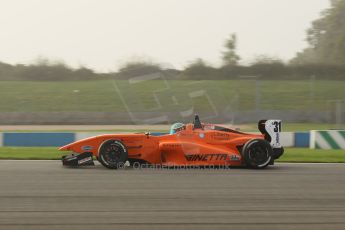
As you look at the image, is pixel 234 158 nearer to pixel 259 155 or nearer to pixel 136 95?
pixel 259 155

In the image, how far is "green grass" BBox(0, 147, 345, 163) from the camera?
1276cm

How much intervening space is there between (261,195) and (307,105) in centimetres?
2041

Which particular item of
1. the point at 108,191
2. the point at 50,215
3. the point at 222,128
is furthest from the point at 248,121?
the point at 50,215

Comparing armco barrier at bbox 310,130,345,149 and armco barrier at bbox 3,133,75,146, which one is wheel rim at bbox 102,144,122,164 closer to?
armco barrier at bbox 3,133,75,146

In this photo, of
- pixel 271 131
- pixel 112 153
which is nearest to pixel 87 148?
pixel 112 153

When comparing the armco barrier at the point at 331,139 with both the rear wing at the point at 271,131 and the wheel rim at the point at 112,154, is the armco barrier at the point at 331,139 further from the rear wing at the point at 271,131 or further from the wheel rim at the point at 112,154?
the wheel rim at the point at 112,154

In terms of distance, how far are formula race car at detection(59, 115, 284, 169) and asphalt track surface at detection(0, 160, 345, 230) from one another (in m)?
0.23

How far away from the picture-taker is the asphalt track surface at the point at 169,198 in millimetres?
5812

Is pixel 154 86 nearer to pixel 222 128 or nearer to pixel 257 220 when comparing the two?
pixel 222 128

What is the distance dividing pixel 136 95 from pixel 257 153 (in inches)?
652

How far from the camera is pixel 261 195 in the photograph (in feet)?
24.5

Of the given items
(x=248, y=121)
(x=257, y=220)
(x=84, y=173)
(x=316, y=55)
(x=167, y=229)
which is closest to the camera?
(x=167, y=229)

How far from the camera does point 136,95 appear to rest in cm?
2662

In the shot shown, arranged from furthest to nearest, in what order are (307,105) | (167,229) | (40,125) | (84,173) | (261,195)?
(307,105)
(40,125)
(84,173)
(261,195)
(167,229)
